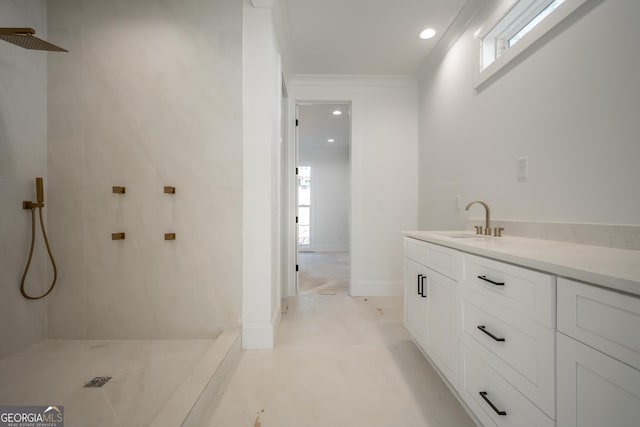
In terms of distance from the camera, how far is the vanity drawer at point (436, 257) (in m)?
1.28

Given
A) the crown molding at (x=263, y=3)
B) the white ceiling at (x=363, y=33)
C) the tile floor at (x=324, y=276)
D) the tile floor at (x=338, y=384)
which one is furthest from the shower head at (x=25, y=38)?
the tile floor at (x=324, y=276)

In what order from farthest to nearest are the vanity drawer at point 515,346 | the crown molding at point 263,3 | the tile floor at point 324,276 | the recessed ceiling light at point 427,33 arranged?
the tile floor at point 324,276
the recessed ceiling light at point 427,33
the crown molding at point 263,3
the vanity drawer at point 515,346

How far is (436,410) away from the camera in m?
1.30

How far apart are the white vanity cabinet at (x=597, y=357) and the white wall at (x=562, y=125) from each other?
2.23ft

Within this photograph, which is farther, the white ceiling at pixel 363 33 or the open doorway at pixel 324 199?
the open doorway at pixel 324 199

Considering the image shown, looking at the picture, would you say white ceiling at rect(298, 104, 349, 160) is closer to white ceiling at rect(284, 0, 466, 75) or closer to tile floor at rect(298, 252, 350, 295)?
white ceiling at rect(284, 0, 466, 75)

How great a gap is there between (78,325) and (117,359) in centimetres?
52

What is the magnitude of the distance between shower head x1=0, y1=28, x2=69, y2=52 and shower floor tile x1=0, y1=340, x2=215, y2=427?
1750 mm

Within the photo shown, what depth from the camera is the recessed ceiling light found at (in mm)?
2299

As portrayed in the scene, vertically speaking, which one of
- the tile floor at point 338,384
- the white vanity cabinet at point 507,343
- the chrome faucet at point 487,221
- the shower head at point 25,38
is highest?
the shower head at point 25,38

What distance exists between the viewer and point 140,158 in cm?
184

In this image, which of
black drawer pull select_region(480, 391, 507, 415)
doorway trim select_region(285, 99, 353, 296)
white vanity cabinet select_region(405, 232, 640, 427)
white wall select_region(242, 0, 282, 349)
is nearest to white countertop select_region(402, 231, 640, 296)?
white vanity cabinet select_region(405, 232, 640, 427)

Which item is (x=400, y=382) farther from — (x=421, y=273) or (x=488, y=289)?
(x=488, y=289)

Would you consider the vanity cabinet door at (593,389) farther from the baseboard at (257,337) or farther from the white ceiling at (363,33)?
the white ceiling at (363,33)
